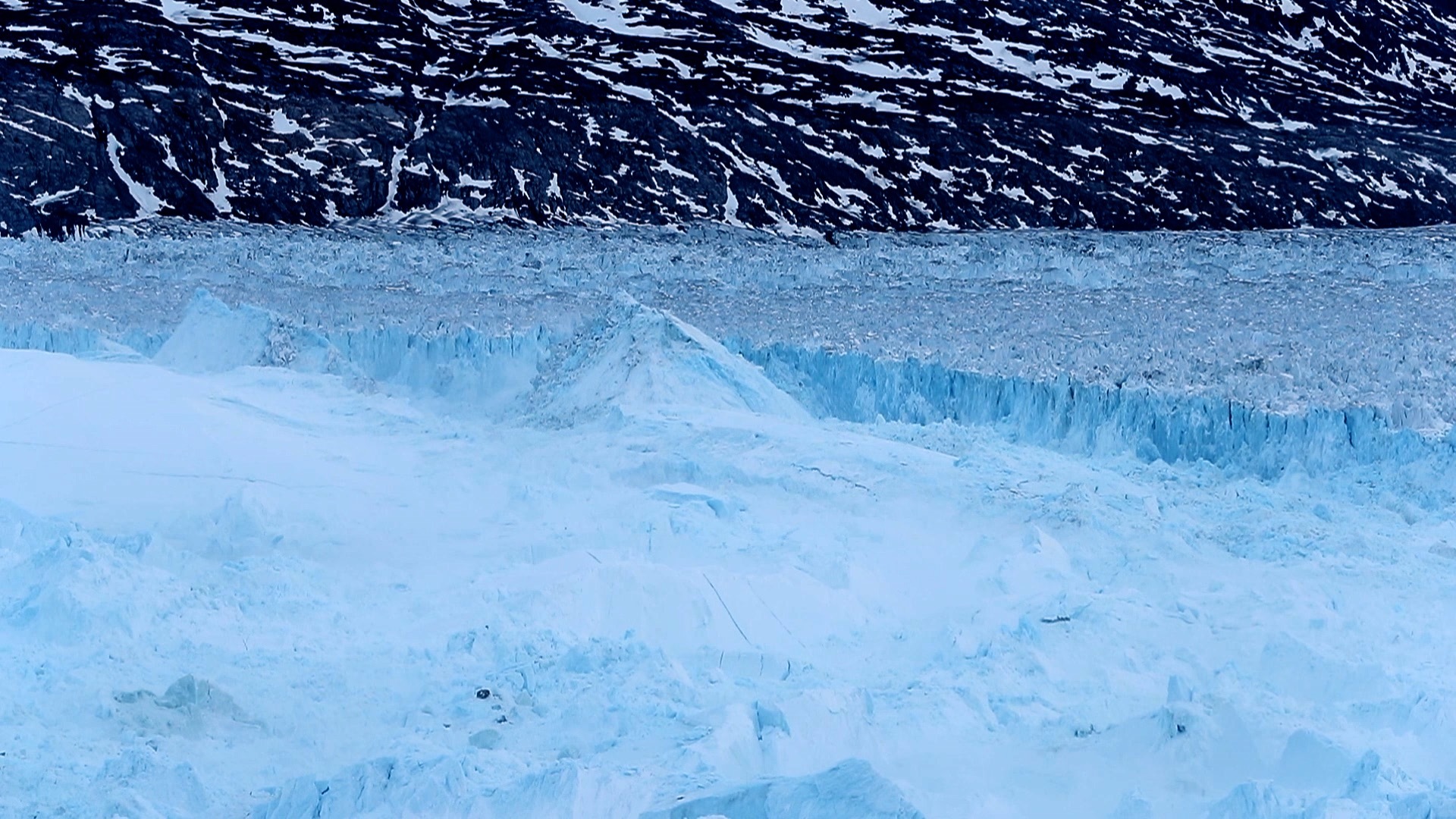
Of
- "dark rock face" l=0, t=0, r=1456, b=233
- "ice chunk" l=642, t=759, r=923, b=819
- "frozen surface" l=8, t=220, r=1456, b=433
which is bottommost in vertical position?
"dark rock face" l=0, t=0, r=1456, b=233

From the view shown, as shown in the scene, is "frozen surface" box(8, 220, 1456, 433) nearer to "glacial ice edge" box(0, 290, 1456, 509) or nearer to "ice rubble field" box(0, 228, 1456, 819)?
"ice rubble field" box(0, 228, 1456, 819)

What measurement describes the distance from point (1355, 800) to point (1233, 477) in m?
3.27

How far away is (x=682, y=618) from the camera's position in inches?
192

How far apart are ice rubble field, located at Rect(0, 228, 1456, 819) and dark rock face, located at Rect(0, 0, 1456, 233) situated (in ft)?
54.9

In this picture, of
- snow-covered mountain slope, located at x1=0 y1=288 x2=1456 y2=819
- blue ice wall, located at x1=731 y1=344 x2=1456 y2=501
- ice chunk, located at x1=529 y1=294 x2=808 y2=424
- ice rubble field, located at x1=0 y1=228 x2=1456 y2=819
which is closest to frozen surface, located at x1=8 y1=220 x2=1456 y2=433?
ice rubble field, located at x1=0 y1=228 x2=1456 y2=819

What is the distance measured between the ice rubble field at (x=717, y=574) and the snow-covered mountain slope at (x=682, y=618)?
0.02 metres

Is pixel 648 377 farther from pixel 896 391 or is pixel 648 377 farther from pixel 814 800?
pixel 814 800

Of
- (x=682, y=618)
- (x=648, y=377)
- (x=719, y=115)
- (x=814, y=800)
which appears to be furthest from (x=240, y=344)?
(x=719, y=115)

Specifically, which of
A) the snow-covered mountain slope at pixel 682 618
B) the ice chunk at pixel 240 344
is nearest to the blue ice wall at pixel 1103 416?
the snow-covered mountain slope at pixel 682 618

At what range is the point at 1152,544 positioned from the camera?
18.5 ft

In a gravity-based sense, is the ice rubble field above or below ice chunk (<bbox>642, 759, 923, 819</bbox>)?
below

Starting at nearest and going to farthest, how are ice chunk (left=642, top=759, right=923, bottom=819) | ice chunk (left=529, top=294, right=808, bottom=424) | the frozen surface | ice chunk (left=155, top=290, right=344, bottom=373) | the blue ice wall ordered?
ice chunk (left=642, top=759, right=923, bottom=819)
the blue ice wall
ice chunk (left=529, top=294, right=808, bottom=424)
ice chunk (left=155, top=290, right=344, bottom=373)
the frozen surface

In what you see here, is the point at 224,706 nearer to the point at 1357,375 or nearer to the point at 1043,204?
the point at 1357,375

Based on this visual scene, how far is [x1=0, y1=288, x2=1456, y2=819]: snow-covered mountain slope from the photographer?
12.5 feet
